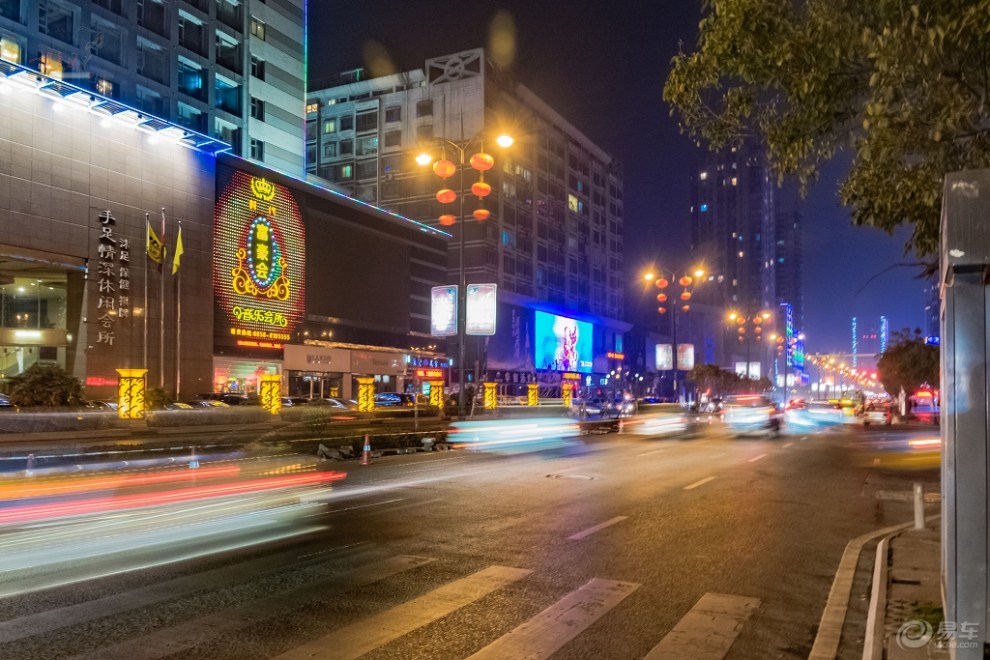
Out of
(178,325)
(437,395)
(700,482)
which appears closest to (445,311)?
(437,395)

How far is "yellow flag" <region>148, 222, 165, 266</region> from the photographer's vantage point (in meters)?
46.4

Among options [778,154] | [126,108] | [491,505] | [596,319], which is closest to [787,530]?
[491,505]

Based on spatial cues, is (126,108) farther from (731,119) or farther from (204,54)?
(731,119)

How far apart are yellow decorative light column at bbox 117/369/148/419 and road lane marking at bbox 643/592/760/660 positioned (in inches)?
1231

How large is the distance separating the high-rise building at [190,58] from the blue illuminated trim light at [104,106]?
876 millimetres

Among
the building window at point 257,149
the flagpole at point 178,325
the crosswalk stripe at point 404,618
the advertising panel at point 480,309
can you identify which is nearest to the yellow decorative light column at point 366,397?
the advertising panel at point 480,309

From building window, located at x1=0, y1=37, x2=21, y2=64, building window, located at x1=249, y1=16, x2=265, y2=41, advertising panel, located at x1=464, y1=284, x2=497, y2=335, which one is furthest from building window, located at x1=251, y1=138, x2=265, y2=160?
advertising panel, located at x1=464, y1=284, x2=497, y2=335

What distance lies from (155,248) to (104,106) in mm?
8547

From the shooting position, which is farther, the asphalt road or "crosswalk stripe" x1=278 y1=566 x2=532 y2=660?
the asphalt road

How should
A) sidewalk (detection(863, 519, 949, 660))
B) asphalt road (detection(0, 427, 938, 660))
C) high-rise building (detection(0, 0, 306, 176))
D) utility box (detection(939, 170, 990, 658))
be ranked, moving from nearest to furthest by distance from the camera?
1. utility box (detection(939, 170, 990, 658))
2. sidewalk (detection(863, 519, 949, 660))
3. asphalt road (detection(0, 427, 938, 660))
4. high-rise building (detection(0, 0, 306, 176))

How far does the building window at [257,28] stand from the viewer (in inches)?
2363

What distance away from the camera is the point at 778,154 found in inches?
323

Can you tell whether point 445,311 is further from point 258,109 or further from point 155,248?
point 258,109

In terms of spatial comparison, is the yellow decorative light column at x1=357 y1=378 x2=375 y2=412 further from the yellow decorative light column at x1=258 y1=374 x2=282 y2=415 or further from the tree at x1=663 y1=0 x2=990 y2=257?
the tree at x1=663 y1=0 x2=990 y2=257
